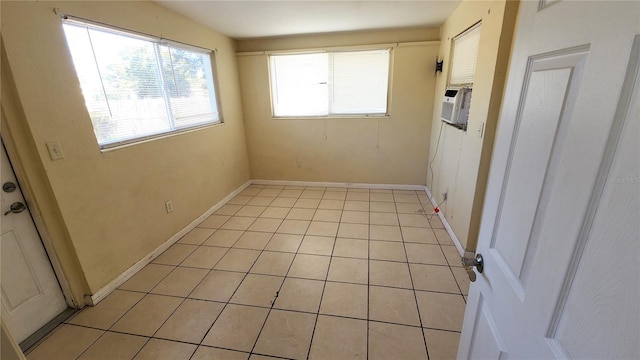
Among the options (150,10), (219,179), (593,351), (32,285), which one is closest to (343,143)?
(219,179)

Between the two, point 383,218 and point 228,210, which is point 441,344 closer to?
point 383,218

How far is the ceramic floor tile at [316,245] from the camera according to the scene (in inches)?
100

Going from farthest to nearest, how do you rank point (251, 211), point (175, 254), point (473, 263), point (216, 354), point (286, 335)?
point (251, 211), point (175, 254), point (286, 335), point (216, 354), point (473, 263)

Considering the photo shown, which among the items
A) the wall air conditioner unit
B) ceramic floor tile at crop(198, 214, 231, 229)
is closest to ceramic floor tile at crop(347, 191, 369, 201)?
the wall air conditioner unit

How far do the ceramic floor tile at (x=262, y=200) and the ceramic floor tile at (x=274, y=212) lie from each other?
19 cm

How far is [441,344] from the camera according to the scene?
1.58 meters

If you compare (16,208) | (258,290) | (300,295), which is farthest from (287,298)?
(16,208)

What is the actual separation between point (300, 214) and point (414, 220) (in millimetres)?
1379

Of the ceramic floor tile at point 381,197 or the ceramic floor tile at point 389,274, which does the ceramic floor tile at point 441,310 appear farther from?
the ceramic floor tile at point 381,197

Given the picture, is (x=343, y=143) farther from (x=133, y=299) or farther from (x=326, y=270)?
(x=133, y=299)

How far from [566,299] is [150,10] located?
3225 millimetres

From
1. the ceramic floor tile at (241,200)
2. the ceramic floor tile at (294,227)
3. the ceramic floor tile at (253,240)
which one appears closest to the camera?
the ceramic floor tile at (253,240)

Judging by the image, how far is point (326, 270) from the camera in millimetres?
2273

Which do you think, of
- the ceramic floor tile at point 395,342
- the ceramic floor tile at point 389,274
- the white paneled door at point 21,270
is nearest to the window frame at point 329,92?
the ceramic floor tile at point 389,274
